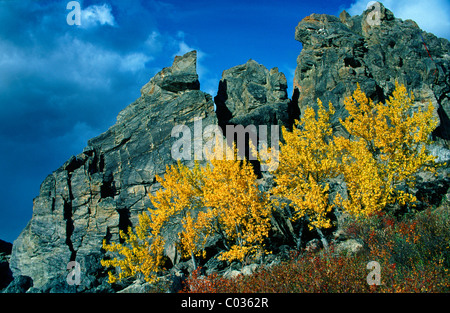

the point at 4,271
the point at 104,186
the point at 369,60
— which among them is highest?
the point at 369,60

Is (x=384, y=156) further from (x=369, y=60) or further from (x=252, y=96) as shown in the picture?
(x=369, y=60)

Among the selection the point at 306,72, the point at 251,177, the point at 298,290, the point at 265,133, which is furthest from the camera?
the point at 306,72

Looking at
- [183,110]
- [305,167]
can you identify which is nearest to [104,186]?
[183,110]

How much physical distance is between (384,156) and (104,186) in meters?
43.8

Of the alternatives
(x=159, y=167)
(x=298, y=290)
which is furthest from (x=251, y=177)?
(x=159, y=167)

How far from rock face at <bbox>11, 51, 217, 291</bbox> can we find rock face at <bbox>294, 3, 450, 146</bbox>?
2302 centimetres

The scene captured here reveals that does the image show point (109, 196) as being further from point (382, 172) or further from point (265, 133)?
point (382, 172)

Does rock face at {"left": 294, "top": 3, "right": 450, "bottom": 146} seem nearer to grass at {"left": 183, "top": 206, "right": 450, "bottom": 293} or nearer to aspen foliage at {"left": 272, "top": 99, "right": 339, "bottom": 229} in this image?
aspen foliage at {"left": 272, "top": 99, "right": 339, "bottom": 229}

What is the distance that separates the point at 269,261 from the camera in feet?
55.7

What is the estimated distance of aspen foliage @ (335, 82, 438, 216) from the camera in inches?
573

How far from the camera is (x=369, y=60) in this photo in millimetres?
53656
